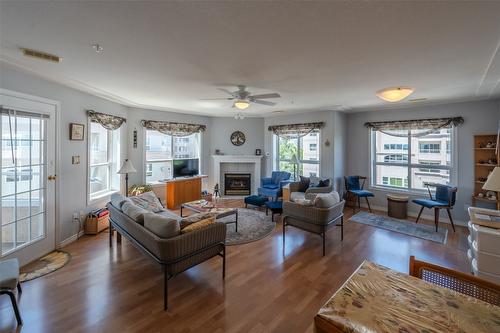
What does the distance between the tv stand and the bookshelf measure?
244 inches

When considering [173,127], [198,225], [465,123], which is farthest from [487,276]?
[173,127]

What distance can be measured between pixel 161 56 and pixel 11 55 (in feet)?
5.53

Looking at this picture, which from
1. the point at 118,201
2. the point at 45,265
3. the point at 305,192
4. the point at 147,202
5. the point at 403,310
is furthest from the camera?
the point at 305,192

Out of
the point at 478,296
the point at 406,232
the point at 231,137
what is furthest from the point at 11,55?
the point at 406,232

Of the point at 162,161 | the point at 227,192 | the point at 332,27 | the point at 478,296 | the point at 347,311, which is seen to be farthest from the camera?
the point at 227,192

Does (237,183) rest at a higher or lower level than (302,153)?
lower

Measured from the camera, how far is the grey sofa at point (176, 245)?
7.36 ft

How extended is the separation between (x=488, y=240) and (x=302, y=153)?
4474 millimetres

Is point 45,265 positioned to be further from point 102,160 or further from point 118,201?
point 102,160

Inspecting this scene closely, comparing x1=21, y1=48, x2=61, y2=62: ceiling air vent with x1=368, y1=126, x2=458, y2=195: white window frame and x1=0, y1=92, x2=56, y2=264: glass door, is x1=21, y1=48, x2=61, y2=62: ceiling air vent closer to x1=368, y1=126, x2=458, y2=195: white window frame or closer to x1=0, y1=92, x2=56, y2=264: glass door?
x1=0, y1=92, x2=56, y2=264: glass door

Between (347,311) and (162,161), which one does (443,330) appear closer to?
(347,311)

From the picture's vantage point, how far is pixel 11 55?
252cm

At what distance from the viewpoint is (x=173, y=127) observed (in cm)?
611

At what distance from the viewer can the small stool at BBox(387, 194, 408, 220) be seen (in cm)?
509
